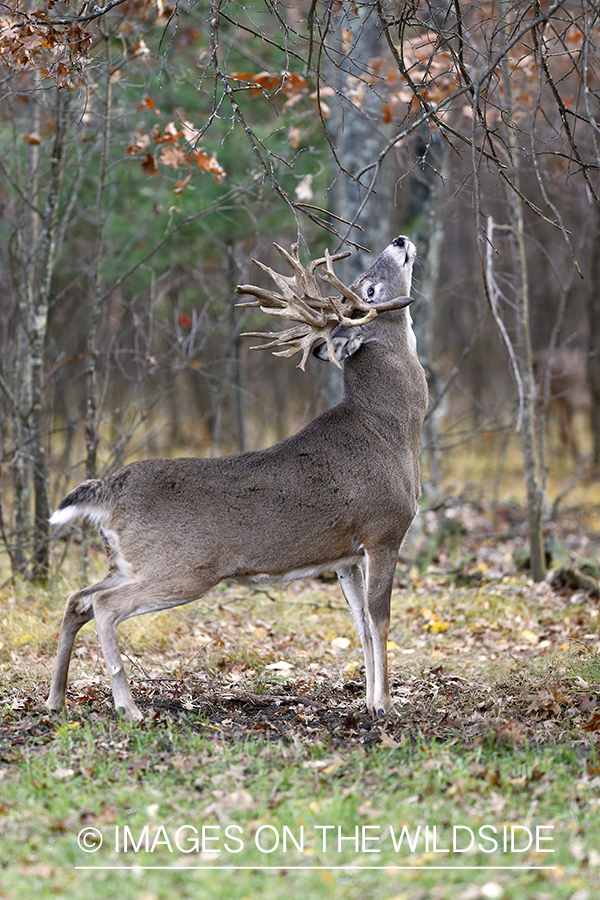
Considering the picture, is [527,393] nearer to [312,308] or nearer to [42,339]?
[312,308]

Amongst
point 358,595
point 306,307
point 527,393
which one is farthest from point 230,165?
point 358,595

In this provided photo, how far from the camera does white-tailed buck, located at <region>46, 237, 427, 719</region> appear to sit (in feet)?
17.1

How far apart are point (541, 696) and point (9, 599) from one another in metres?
4.66

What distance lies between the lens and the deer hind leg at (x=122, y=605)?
5.14m

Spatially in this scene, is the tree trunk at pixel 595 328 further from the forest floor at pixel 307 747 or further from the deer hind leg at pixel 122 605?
the deer hind leg at pixel 122 605

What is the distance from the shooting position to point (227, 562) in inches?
208

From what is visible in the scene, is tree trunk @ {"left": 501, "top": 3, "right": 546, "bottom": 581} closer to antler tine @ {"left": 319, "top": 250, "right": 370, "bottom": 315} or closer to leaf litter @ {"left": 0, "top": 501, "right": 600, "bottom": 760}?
leaf litter @ {"left": 0, "top": 501, "right": 600, "bottom": 760}

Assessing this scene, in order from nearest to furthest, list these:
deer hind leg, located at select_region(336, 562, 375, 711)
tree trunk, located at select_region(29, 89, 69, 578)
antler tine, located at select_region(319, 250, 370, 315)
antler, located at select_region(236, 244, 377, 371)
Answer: antler tine, located at select_region(319, 250, 370, 315)
antler, located at select_region(236, 244, 377, 371)
deer hind leg, located at select_region(336, 562, 375, 711)
tree trunk, located at select_region(29, 89, 69, 578)

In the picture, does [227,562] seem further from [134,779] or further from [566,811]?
[566,811]

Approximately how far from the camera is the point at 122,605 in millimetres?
→ 5156

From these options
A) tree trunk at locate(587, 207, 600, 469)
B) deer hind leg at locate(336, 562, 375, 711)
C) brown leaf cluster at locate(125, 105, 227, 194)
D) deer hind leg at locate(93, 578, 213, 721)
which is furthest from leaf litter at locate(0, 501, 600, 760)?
tree trunk at locate(587, 207, 600, 469)

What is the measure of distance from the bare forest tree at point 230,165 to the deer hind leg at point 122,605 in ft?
7.31

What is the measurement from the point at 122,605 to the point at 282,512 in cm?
104

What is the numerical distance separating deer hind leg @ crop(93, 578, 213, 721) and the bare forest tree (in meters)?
2.23
